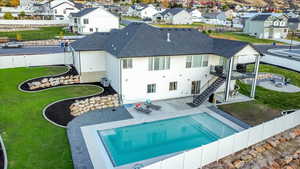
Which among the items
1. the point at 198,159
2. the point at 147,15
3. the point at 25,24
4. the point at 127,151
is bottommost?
the point at 127,151

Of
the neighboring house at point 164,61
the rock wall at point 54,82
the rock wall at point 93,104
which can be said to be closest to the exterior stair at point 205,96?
the neighboring house at point 164,61

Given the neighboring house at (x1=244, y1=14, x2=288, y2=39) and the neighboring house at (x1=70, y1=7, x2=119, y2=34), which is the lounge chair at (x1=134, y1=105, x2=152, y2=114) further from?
the neighboring house at (x1=244, y1=14, x2=288, y2=39)

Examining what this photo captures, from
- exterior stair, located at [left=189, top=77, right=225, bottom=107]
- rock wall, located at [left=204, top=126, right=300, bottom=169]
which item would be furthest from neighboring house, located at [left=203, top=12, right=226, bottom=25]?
rock wall, located at [left=204, top=126, right=300, bottom=169]

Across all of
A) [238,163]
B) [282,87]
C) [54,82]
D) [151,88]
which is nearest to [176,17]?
[282,87]

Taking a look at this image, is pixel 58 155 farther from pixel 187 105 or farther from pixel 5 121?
pixel 187 105

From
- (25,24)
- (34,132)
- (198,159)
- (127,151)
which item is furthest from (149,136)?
(25,24)

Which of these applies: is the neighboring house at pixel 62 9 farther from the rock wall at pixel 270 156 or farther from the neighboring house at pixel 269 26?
the rock wall at pixel 270 156
